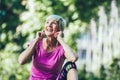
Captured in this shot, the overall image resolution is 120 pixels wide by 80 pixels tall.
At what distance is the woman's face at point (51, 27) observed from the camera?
6097mm

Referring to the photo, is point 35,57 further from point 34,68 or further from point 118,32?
point 118,32

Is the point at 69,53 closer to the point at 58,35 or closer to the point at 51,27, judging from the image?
the point at 58,35

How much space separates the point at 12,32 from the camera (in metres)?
12.9

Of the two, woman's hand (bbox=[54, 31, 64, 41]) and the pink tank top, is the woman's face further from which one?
the pink tank top

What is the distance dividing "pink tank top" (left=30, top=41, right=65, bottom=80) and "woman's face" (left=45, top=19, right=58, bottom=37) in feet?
0.60

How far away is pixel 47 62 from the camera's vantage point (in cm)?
614

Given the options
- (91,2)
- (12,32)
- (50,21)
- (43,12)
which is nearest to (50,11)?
(43,12)

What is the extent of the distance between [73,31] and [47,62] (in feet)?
16.2

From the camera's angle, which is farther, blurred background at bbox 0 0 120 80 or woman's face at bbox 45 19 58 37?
blurred background at bbox 0 0 120 80

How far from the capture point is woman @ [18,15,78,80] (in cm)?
610

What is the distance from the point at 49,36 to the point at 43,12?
16.7 feet

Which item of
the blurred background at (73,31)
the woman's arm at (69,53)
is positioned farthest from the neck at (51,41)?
the blurred background at (73,31)

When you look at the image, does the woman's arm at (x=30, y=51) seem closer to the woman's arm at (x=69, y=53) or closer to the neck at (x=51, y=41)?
the neck at (x=51, y=41)

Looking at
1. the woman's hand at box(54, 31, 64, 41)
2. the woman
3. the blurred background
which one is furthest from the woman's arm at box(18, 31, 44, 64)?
the blurred background
